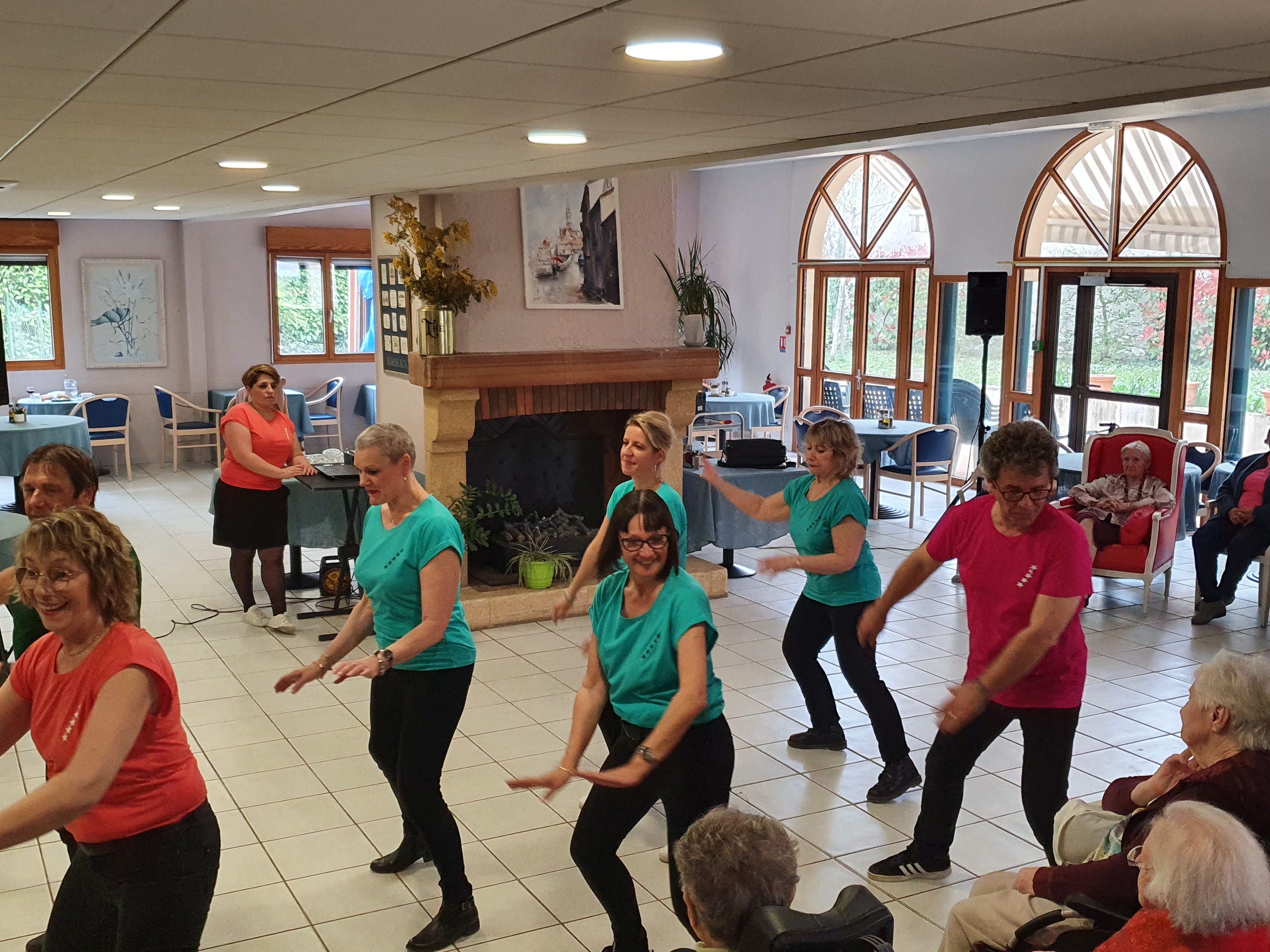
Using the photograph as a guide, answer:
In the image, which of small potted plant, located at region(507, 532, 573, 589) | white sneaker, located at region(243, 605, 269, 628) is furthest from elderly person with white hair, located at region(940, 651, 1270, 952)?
white sneaker, located at region(243, 605, 269, 628)

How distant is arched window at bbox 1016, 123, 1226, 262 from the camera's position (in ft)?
32.8

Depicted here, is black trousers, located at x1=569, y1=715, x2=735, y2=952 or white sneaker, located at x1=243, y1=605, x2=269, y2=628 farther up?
black trousers, located at x1=569, y1=715, x2=735, y2=952

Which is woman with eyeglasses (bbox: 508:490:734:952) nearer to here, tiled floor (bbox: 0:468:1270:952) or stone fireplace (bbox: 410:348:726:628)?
tiled floor (bbox: 0:468:1270:952)

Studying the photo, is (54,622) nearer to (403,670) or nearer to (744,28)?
(403,670)

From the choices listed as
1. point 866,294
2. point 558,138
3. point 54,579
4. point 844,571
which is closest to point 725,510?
point 844,571

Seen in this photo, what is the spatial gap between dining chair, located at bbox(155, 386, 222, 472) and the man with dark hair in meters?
10.6

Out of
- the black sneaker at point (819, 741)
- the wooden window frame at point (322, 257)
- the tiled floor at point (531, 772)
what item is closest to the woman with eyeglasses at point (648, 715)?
the tiled floor at point (531, 772)

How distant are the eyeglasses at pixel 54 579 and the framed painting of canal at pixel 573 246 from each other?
16.8ft

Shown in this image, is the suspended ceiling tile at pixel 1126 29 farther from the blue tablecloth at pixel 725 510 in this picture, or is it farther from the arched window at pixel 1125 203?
the arched window at pixel 1125 203

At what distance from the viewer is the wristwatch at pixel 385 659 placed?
3250mm

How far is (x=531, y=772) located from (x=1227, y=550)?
192 inches

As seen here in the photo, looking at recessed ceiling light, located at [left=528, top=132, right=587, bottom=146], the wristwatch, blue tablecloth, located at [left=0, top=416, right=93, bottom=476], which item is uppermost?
recessed ceiling light, located at [left=528, top=132, right=587, bottom=146]

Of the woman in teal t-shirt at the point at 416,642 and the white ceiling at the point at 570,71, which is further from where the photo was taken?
the woman in teal t-shirt at the point at 416,642

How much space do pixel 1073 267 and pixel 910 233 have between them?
2.29m
